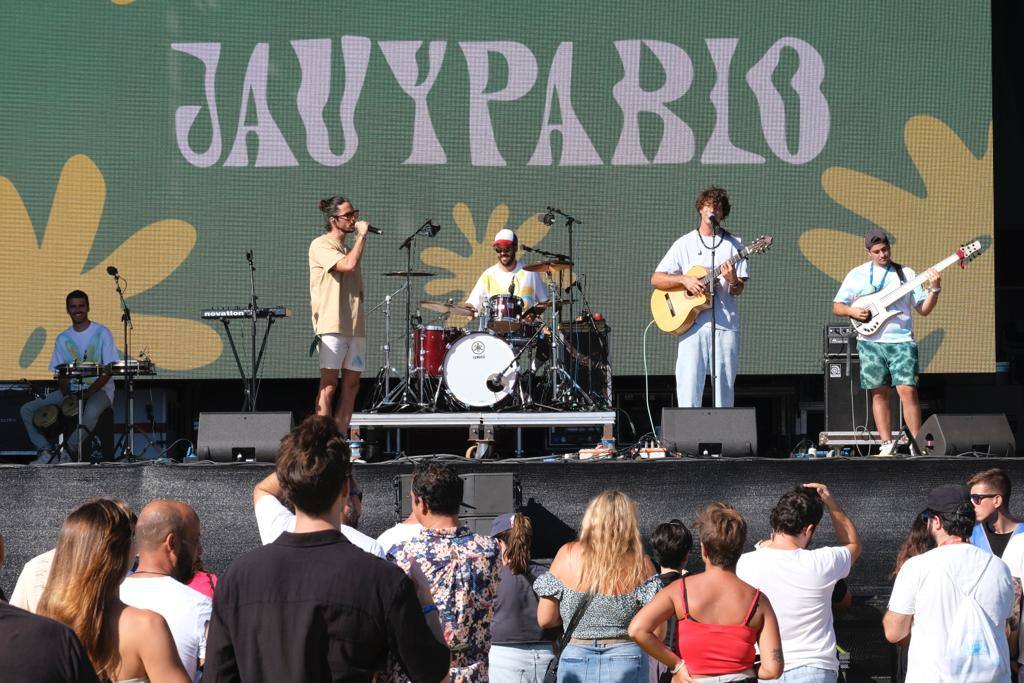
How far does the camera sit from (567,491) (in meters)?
6.61

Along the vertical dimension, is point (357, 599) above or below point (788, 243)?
below

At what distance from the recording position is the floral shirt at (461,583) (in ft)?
11.7

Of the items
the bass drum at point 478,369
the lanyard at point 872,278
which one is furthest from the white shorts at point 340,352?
the lanyard at point 872,278

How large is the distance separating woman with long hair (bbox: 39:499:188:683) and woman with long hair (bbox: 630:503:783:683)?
5.14 feet

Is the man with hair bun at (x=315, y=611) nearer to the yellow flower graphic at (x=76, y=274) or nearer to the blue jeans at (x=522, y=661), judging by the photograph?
the blue jeans at (x=522, y=661)

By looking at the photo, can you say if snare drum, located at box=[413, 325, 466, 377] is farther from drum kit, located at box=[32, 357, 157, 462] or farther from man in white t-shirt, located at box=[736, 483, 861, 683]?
man in white t-shirt, located at box=[736, 483, 861, 683]

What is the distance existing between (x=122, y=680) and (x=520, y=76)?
26.0 feet

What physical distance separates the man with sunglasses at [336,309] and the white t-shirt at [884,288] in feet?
9.59

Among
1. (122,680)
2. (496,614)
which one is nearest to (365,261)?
(496,614)

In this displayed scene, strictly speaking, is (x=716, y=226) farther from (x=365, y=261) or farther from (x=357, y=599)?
(x=357, y=599)

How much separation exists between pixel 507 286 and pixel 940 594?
198 inches

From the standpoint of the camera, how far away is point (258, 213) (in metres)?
10.0

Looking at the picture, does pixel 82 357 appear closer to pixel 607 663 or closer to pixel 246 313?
pixel 246 313

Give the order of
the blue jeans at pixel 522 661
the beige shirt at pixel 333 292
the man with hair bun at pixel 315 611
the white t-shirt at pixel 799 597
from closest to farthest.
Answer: the man with hair bun at pixel 315 611
the white t-shirt at pixel 799 597
the blue jeans at pixel 522 661
the beige shirt at pixel 333 292
